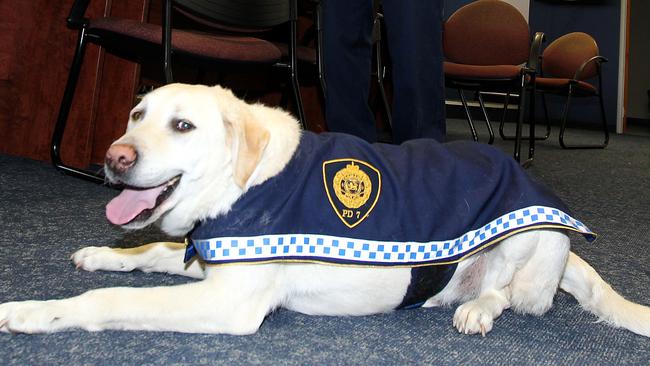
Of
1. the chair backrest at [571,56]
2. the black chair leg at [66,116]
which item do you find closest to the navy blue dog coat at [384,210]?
the black chair leg at [66,116]

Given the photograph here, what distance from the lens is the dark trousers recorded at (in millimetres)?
2564

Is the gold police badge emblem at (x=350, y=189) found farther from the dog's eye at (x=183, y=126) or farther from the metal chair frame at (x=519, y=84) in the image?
the metal chair frame at (x=519, y=84)

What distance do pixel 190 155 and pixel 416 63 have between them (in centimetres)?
142

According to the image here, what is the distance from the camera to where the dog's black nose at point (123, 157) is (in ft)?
4.29

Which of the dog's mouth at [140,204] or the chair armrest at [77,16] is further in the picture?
the chair armrest at [77,16]

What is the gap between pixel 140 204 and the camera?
4.62 feet

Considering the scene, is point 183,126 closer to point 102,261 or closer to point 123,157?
point 123,157

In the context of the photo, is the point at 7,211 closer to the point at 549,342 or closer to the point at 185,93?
the point at 185,93

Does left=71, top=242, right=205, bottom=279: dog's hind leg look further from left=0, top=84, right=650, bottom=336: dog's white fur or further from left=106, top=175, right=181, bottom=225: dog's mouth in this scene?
left=106, top=175, right=181, bottom=225: dog's mouth

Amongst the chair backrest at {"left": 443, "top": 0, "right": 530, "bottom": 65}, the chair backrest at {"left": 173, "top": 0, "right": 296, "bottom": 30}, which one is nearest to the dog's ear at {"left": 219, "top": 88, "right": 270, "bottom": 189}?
the chair backrest at {"left": 173, "top": 0, "right": 296, "bottom": 30}

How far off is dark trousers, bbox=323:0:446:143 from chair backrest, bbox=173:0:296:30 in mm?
193

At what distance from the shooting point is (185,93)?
1441 mm

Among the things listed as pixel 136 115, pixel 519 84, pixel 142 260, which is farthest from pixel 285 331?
pixel 519 84

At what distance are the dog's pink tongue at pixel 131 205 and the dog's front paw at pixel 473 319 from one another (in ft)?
2.46
